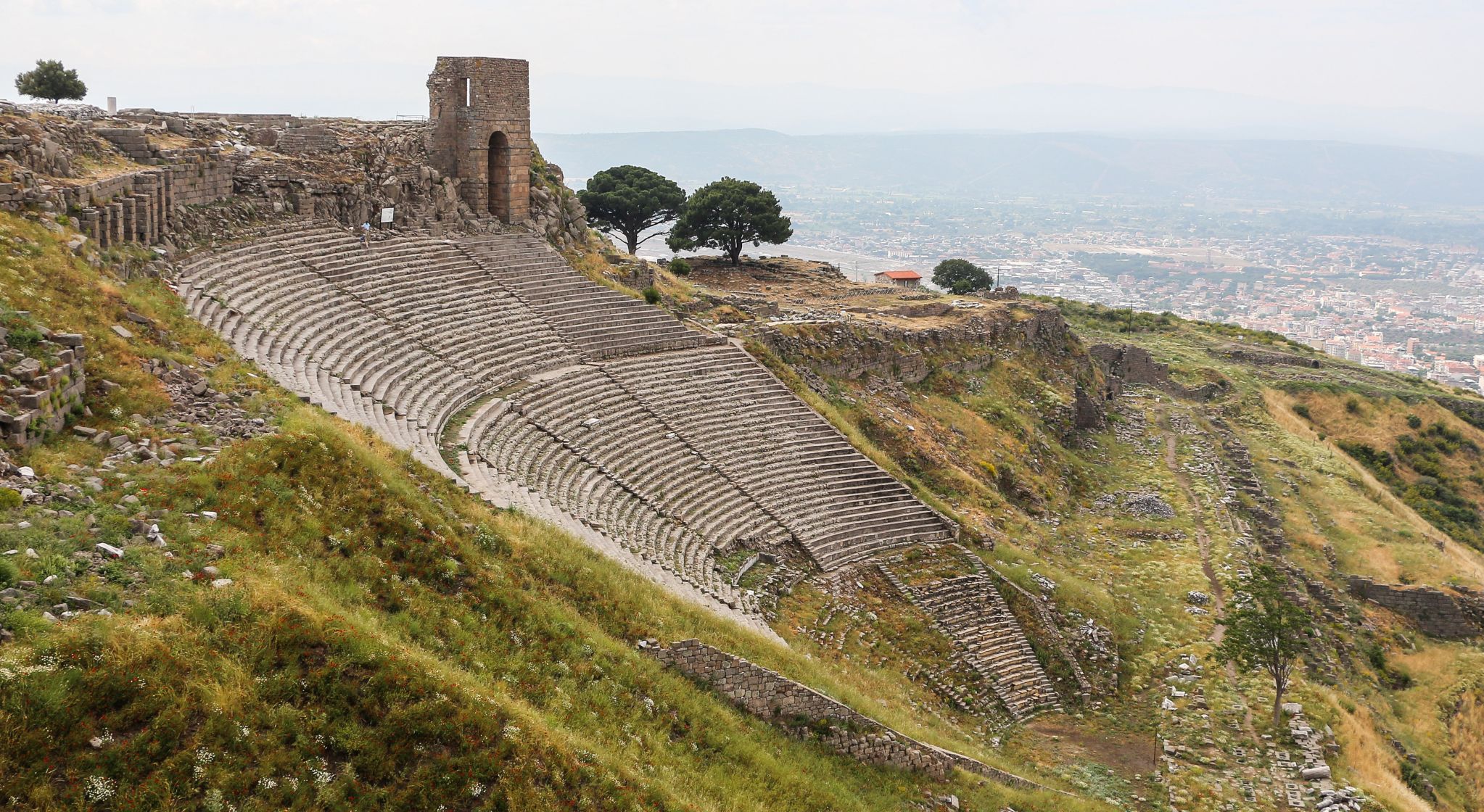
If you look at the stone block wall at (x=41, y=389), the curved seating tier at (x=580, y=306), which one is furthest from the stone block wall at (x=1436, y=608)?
the stone block wall at (x=41, y=389)

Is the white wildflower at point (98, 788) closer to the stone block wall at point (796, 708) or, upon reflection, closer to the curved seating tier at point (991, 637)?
the stone block wall at point (796, 708)

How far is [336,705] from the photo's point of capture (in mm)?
10547

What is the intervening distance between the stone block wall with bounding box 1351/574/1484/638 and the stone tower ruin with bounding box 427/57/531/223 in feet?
99.1

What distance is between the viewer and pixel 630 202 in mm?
55625

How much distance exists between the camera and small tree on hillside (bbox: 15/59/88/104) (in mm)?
33031

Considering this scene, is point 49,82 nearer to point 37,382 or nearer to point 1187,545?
point 37,382

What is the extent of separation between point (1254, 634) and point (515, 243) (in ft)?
79.5

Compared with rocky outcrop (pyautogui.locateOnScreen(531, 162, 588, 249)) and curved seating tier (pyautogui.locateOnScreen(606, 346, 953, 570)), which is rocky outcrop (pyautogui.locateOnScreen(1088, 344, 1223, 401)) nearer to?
curved seating tier (pyautogui.locateOnScreen(606, 346, 953, 570))

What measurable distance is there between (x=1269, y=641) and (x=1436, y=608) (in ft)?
42.4

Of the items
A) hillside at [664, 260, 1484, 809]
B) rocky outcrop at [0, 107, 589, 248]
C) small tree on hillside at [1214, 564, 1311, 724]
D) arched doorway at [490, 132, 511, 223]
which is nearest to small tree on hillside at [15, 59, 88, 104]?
rocky outcrop at [0, 107, 589, 248]

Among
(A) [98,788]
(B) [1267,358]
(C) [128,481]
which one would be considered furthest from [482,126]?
(B) [1267,358]

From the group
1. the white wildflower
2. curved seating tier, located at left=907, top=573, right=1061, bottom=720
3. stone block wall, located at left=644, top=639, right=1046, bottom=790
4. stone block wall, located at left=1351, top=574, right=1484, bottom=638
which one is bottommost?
stone block wall, located at left=1351, top=574, right=1484, bottom=638

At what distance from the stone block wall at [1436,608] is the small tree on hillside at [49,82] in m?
A: 42.7

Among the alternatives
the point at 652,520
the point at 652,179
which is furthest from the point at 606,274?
the point at 652,179
